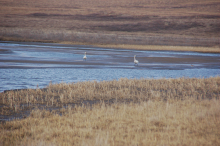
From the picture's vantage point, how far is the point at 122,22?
321 ft

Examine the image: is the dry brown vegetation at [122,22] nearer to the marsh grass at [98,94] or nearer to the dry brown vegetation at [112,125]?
the marsh grass at [98,94]

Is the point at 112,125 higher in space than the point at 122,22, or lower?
lower

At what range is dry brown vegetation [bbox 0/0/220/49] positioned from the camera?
6844 cm

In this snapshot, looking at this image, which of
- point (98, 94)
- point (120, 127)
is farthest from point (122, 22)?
point (120, 127)

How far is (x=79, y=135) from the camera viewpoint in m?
7.48

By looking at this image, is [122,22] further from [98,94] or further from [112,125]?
[112,125]

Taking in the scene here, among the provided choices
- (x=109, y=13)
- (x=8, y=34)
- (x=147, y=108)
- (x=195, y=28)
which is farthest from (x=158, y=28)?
(x=147, y=108)

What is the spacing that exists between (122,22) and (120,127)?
91975mm

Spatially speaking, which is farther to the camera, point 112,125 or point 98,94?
point 98,94

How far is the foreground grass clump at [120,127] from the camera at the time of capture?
6992 mm

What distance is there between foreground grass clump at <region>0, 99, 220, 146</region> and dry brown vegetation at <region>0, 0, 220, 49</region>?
4908cm

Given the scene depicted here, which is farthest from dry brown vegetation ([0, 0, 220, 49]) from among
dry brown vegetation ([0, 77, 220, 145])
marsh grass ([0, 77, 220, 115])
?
dry brown vegetation ([0, 77, 220, 145])

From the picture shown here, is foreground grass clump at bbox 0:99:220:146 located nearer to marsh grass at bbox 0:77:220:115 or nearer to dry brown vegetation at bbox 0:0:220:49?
marsh grass at bbox 0:77:220:115

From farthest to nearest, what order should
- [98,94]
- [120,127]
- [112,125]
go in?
1. [98,94]
2. [112,125]
3. [120,127]
